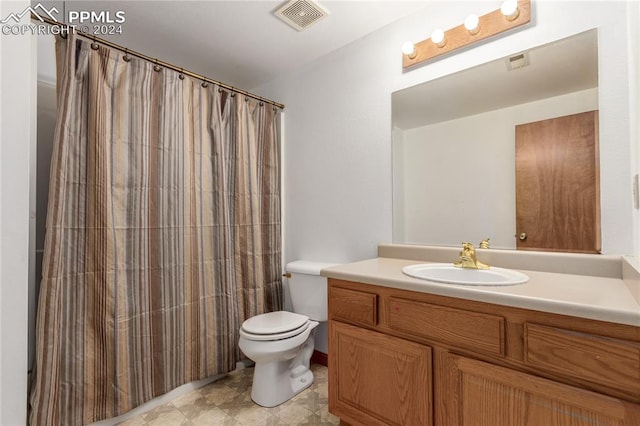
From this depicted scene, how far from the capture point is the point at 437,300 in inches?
44.1

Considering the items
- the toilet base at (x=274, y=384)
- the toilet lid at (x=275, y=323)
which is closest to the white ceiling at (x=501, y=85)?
the toilet lid at (x=275, y=323)

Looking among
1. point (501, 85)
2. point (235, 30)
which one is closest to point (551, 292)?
point (501, 85)

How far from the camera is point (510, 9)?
4.59ft

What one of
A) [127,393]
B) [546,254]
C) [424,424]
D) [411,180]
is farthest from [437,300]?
[127,393]

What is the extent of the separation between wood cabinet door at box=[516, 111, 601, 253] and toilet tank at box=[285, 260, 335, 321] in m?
1.14

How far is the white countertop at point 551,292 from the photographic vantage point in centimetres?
81

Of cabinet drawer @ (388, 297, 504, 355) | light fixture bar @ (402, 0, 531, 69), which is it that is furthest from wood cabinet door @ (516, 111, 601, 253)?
cabinet drawer @ (388, 297, 504, 355)

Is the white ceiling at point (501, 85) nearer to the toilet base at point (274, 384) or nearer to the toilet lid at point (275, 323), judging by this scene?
the toilet lid at point (275, 323)

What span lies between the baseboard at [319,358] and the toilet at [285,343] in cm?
22

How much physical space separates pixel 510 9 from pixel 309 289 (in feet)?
6.04

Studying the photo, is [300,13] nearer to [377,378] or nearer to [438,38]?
[438,38]

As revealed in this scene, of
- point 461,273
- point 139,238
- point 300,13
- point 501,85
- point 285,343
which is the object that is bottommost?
point 285,343

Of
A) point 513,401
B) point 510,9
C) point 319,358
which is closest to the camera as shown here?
point 513,401

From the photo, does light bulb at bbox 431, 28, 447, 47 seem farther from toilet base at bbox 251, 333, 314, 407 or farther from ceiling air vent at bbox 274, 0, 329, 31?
toilet base at bbox 251, 333, 314, 407
